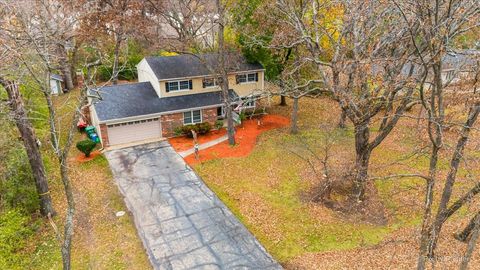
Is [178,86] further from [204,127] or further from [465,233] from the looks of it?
[465,233]

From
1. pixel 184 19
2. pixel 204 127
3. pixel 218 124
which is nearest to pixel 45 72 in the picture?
pixel 204 127

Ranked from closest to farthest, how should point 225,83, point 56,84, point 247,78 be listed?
point 225,83 → point 247,78 → point 56,84

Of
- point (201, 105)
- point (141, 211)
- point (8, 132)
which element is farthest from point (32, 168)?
point (201, 105)

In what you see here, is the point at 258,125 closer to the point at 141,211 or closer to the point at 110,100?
the point at 110,100

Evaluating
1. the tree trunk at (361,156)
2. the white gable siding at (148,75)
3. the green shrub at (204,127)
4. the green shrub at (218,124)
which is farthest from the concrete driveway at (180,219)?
the white gable siding at (148,75)

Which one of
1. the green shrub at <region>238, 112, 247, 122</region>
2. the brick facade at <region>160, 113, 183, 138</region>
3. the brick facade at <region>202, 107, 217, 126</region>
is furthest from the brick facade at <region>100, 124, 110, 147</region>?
the green shrub at <region>238, 112, 247, 122</region>
